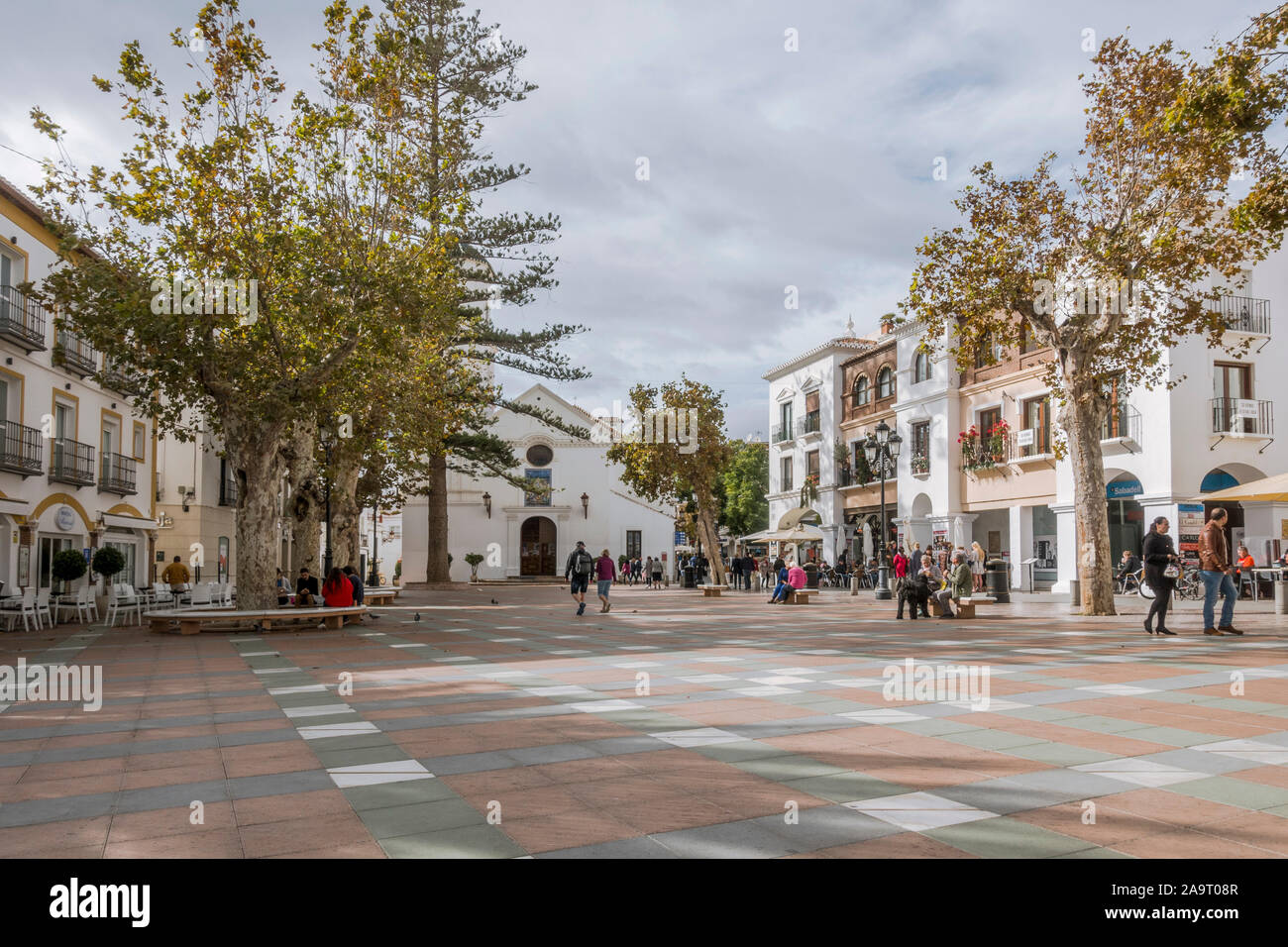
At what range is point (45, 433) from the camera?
2259 cm

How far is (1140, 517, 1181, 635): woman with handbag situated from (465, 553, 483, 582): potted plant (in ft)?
124

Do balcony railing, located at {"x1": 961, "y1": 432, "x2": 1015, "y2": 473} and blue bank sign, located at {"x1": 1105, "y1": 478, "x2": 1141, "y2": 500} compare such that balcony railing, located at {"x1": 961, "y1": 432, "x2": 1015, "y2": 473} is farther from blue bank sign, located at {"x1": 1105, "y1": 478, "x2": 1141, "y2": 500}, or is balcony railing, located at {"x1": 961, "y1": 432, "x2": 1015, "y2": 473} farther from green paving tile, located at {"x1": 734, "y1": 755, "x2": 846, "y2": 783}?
green paving tile, located at {"x1": 734, "y1": 755, "x2": 846, "y2": 783}

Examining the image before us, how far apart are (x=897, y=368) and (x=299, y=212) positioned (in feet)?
90.8

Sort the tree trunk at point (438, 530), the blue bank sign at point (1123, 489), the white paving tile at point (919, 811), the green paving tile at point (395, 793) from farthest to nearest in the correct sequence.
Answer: the tree trunk at point (438, 530) → the blue bank sign at point (1123, 489) → the green paving tile at point (395, 793) → the white paving tile at point (919, 811)

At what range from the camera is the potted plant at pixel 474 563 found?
4859 cm

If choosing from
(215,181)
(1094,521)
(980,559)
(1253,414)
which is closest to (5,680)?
(215,181)

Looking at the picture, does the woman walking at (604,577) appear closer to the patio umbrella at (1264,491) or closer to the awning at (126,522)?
the patio umbrella at (1264,491)

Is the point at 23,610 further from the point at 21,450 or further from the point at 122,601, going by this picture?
the point at 21,450

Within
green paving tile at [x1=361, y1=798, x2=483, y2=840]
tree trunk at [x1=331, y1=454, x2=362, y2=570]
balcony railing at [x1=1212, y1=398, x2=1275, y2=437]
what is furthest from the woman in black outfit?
tree trunk at [x1=331, y1=454, x2=362, y2=570]

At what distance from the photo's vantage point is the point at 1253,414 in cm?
2612

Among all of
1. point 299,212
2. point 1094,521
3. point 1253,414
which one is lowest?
point 1094,521

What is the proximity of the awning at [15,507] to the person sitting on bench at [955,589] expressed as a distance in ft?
63.6

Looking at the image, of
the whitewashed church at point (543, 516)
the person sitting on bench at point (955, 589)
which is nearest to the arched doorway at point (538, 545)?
the whitewashed church at point (543, 516)
